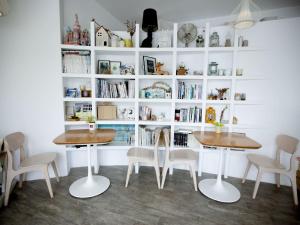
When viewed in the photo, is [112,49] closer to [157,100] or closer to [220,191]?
[157,100]

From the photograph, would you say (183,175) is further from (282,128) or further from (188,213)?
(282,128)

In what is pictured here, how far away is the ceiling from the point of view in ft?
9.37

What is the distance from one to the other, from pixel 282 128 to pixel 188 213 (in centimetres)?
182

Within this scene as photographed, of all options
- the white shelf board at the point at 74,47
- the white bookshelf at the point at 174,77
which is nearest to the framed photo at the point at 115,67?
the white bookshelf at the point at 174,77

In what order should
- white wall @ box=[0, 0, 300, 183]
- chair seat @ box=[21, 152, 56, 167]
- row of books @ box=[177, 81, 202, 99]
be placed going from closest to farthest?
chair seat @ box=[21, 152, 56, 167] → white wall @ box=[0, 0, 300, 183] → row of books @ box=[177, 81, 202, 99]

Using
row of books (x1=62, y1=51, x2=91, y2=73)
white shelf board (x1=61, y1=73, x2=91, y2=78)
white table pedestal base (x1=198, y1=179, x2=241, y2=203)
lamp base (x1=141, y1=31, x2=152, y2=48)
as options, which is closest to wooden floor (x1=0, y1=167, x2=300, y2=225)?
white table pedestal base (x1=198, y1=179, x2=241, y2=203)

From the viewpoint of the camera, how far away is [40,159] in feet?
7.35

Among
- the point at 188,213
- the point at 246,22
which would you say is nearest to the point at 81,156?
the point at 188,213

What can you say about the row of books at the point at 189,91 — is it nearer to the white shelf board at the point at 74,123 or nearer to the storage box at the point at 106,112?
the storage box at the point at 106,112

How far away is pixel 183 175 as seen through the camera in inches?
108

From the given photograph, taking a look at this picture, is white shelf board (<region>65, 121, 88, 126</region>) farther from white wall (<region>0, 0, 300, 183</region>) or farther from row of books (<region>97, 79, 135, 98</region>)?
row of books (<region>97, 79, 135, 98</region>)

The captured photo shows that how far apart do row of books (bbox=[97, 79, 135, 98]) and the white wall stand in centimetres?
57

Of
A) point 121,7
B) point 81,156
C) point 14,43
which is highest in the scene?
point 121,7

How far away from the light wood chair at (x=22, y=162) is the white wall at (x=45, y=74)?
19 cm
